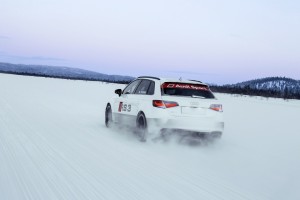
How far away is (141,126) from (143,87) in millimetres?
1262

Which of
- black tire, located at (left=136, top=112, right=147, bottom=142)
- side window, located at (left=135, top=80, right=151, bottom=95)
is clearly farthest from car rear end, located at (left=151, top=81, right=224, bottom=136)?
side window, located at (left=135, top=80, right=151, bottom=95)

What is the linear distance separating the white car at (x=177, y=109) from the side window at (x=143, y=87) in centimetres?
4

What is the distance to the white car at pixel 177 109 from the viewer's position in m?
9.09

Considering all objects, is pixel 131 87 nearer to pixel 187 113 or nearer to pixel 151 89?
pixel 151 89

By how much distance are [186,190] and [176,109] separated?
373 centimetres

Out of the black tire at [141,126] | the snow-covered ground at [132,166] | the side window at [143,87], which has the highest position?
the side window at [143,87]

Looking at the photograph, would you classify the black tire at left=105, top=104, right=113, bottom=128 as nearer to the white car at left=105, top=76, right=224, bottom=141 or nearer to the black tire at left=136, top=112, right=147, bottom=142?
the white car at left=105, top=76, right=224, bottom=141

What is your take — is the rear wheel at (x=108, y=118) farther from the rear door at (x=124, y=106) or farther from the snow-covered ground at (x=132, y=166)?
the snow-covered ground at (x=132, y=166)

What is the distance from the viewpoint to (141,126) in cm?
981

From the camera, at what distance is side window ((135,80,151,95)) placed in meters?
10.4

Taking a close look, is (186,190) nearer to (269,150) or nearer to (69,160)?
(69,160)

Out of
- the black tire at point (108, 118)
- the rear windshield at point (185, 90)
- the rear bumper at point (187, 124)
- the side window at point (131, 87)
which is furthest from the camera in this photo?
the black tire at point (108, 118)

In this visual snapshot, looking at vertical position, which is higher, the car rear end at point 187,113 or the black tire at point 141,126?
the car rear end at point 187,113

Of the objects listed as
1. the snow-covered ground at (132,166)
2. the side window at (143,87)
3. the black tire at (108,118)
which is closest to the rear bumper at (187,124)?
the snow-covered ground at (132,166)
